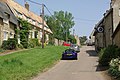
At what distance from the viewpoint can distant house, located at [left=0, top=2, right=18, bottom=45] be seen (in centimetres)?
3859

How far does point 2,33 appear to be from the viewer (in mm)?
38750

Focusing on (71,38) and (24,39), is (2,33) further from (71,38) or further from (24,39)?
(71,38)

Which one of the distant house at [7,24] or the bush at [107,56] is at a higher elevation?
the distant house at [7,24]

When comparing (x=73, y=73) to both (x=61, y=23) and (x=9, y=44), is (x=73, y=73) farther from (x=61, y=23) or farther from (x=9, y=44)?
(x=61, y=23)

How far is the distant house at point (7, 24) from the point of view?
38594mm

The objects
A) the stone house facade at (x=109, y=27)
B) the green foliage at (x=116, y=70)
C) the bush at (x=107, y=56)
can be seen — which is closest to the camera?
the green foliage at (x=116, y=70)

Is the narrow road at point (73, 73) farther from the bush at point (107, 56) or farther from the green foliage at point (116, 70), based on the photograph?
the bush at point (107, 56)

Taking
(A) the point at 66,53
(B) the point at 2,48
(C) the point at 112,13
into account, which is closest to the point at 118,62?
(A) the point at 66,53

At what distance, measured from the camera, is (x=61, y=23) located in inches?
4208

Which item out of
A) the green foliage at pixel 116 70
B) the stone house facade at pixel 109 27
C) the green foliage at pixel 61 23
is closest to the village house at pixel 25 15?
the stone house facade at pixel 109 27

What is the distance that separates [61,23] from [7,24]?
6658 centimetres

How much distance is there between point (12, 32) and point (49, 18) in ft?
178

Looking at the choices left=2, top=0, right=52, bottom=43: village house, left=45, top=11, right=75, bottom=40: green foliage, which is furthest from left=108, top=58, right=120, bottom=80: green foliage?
left=45, top=11, right=75, bottom=40: green foliage

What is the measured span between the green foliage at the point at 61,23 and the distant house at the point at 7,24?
168ft
